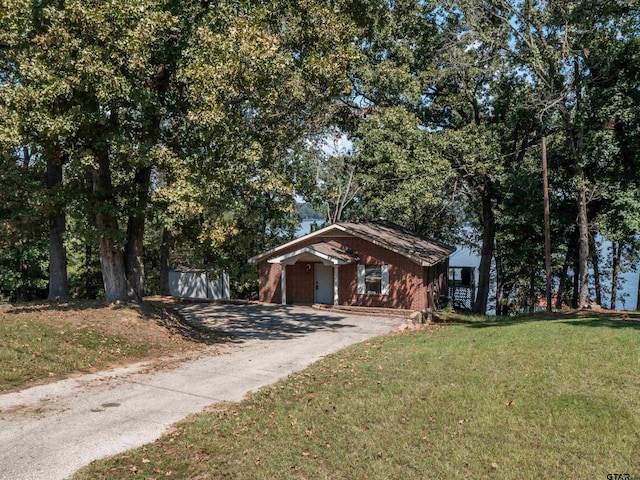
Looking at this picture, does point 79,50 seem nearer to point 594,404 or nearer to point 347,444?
point 347,444

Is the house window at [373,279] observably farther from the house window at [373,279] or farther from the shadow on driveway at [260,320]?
the shadow on driveway at [260,320]

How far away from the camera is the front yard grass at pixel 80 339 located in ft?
31.6

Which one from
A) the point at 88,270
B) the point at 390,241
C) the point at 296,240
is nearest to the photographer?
the point at 390,241

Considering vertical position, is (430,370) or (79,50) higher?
(79,50)

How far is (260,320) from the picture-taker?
1959 centimetres

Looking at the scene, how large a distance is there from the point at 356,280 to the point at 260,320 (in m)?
6.89

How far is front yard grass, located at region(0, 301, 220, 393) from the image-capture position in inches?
379

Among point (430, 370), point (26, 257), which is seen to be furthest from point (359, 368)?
point (26, 257)

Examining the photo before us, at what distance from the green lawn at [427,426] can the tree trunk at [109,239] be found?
8194 mm

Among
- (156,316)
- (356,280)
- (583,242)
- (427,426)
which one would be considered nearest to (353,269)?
(356,280)

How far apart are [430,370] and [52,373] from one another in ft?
25.6

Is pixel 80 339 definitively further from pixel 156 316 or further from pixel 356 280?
pixel 356 280

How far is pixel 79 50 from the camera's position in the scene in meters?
10.9

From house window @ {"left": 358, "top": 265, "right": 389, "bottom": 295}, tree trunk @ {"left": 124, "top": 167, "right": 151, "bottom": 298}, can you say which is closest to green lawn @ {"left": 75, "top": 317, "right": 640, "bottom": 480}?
tree trunk @ {"left": 124, "top": 167, "right": 151, "bottom": 298}
